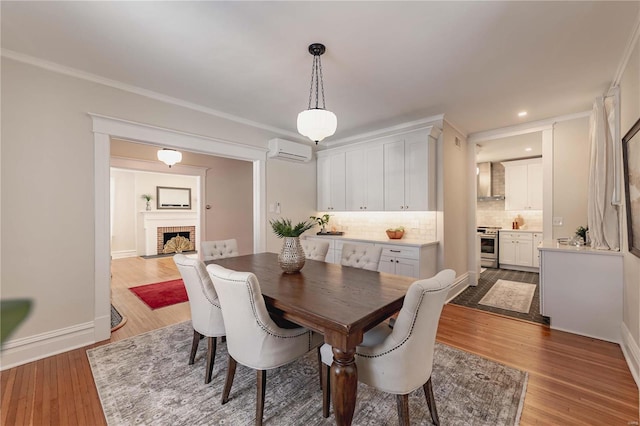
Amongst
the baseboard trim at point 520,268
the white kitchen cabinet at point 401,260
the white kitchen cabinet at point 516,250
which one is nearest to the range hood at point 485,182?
the white kitchen cabinet at point 516,250

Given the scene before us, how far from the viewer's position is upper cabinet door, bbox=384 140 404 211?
4.33m

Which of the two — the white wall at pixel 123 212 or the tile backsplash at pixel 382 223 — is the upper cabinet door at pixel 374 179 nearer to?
the tile backsplash at pixel 382 223

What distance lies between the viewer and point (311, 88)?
325 cm

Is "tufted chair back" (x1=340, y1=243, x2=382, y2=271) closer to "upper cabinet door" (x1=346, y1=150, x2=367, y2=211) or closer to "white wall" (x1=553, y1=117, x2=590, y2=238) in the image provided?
"upper cabinet door" (x1=346, y1=150, x2=367, y2=211)

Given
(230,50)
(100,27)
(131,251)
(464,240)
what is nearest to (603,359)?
(464,240)

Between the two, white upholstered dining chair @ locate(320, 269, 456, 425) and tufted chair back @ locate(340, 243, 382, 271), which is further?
tufted chair back @ locate(340, 243, 382, 271)

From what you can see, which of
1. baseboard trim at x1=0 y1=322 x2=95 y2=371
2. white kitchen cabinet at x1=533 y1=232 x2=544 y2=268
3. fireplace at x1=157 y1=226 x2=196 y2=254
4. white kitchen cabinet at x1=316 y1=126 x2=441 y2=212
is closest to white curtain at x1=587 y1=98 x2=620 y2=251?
white kitchen cabinet at x1=316 y1=126 x2=441 y2=212

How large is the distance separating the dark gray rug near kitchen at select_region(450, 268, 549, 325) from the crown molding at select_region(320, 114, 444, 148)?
256cm

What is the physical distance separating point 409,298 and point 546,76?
9.66 ft

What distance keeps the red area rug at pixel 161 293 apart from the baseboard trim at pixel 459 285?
393 centimetres

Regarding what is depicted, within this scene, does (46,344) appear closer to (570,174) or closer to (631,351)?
(631,351)

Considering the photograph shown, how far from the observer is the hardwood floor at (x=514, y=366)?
1.99m

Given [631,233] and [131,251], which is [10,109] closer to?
[631,233]

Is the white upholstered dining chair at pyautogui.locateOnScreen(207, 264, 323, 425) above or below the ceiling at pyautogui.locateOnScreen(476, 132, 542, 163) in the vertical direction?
below
